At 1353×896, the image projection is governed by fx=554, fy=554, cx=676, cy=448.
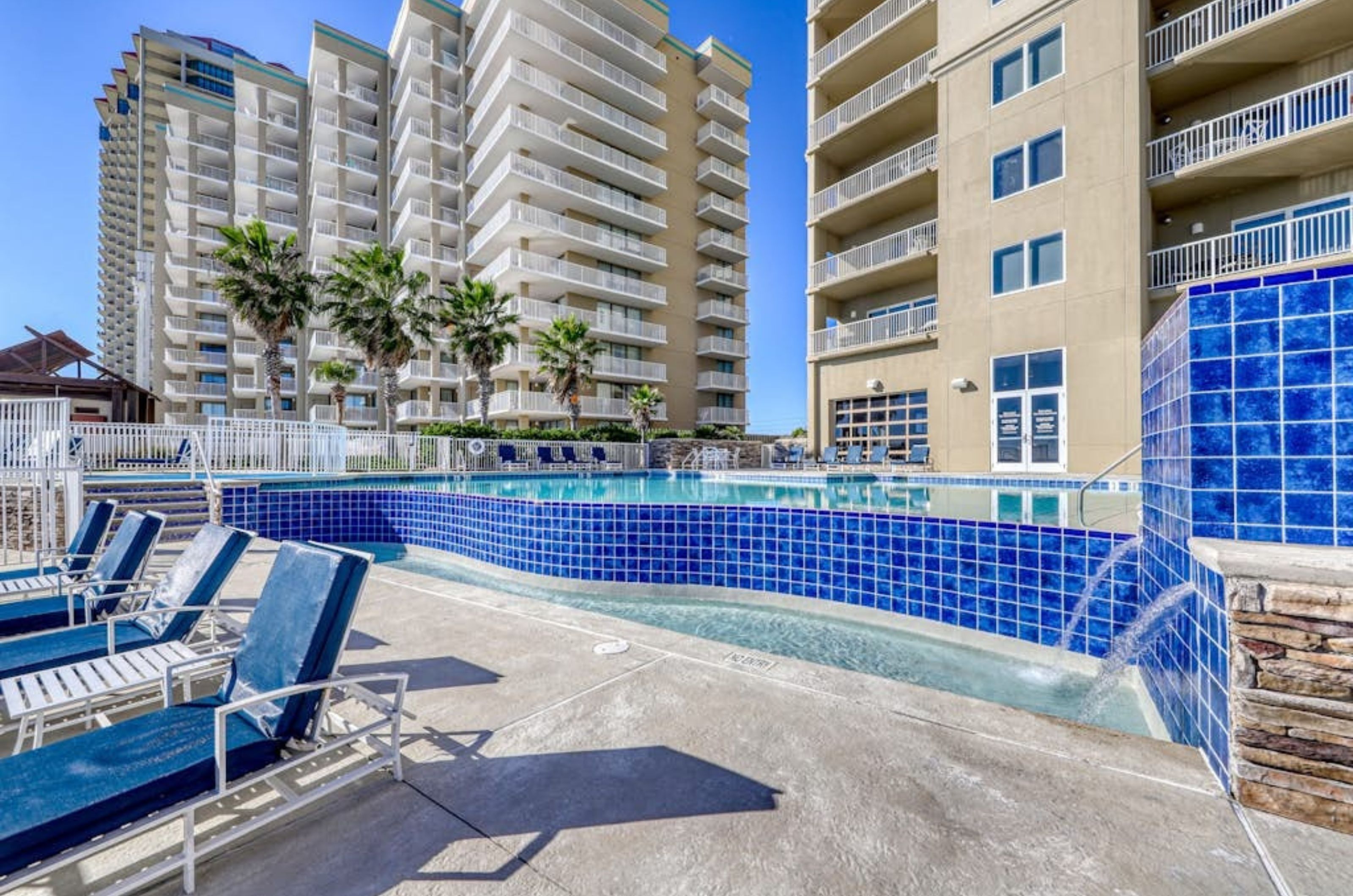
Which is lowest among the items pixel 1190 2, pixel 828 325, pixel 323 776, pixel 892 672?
Answer: pixel 892 672

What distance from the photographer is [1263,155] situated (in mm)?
11031

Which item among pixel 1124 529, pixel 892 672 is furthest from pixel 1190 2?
pixel 892 672

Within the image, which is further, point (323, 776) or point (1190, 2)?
point (1190, 2)

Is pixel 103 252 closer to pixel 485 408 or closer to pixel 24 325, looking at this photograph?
pixel 24 325

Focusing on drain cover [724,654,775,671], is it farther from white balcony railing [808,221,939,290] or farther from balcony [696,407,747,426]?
balcony [696,407,747,426]

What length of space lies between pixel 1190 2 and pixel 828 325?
11163 millimetres

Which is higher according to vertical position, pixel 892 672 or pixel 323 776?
pixel 323 776

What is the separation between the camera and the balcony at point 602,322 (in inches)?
1053

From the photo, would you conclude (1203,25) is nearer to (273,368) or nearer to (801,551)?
(801,551)

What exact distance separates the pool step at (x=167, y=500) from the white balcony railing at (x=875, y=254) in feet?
56.7

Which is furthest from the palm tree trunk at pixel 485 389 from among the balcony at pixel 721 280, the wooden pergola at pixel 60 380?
the balcony at pixel 721 280

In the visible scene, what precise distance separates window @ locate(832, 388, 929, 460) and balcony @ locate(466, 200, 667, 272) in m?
16.3

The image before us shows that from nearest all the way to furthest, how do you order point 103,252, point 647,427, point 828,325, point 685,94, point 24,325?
1. point 828,325
2. point 24,325
3. point 647,427
4. point 685,94
5. point 103,252

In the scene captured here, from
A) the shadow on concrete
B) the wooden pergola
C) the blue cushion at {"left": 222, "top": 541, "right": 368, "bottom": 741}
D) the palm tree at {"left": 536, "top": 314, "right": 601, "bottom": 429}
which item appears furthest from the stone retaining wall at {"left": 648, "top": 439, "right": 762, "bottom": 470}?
the wooden pergola
